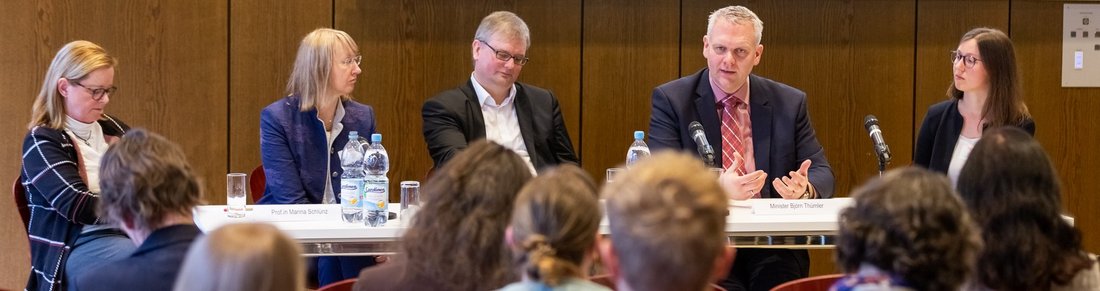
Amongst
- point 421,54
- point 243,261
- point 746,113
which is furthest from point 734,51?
point 243,261

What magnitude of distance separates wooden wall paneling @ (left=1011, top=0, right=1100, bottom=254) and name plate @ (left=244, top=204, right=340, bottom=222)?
12.4 ft

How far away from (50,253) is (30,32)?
1.79m

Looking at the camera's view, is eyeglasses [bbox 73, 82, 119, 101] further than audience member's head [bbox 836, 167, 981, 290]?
Yes

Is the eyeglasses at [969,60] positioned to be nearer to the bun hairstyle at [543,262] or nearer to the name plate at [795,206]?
the name plate at [795,206]

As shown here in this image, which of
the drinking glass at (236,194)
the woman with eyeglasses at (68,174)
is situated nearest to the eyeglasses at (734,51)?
the drinking glass at (236,194)

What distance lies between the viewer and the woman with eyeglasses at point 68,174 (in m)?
3.81

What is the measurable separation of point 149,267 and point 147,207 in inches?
6.4

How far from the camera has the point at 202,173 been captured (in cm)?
555

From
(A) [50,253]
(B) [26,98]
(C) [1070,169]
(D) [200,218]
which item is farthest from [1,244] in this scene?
(C) [1070,169]

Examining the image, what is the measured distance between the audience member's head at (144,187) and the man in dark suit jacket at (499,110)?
5.85 feet

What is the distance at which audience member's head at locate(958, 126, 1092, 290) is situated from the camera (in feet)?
7.81

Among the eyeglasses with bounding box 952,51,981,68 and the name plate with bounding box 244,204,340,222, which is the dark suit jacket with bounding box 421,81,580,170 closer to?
the name plate with bounding box 244,204,340,222

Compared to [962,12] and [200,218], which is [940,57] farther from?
[200,218]

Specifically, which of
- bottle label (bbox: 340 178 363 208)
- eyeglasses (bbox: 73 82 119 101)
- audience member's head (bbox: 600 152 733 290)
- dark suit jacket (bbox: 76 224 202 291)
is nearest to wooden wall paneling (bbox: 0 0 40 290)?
eyeglasses (bbox: 73 82 119 101)
